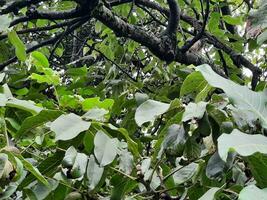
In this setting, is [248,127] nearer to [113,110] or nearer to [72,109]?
[72,109]

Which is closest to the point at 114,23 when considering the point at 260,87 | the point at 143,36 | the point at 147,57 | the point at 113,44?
the point at 143,36

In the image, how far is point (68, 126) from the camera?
798mm

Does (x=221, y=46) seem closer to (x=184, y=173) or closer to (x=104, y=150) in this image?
(x=184, y=173)

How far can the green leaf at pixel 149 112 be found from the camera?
754 millimetres

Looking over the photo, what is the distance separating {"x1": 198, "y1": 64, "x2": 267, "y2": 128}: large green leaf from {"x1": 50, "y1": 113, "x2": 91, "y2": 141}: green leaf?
0.73 feet

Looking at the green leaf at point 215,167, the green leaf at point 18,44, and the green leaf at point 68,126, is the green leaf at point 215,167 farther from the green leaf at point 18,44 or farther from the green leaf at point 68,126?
the green leaf at point 18,44

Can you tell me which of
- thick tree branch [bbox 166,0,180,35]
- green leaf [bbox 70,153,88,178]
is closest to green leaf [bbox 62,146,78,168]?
green leaf [bbox 70,153,88,178]

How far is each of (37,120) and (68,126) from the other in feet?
0.22

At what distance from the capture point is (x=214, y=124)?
784 mm

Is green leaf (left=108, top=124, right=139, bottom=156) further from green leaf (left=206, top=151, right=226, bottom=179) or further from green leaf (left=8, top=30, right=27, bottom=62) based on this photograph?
green leaf (left=8, top=30, right=27, bottom=62)

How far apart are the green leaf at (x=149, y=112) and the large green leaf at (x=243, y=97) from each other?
0.10 metres

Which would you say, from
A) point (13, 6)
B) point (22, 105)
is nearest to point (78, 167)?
point (22, 105)

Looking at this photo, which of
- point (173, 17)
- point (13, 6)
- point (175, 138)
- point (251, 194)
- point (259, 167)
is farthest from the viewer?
point (173, 17)

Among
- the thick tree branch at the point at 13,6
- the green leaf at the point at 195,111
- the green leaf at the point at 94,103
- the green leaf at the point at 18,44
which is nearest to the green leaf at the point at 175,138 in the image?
the green leaf at the point at 195,111
